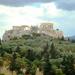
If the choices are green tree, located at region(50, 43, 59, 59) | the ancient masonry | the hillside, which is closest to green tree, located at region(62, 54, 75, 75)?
green tree, located at region(50, 43, 59, 59)

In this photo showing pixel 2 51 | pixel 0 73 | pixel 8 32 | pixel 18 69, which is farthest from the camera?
pixel 8 32

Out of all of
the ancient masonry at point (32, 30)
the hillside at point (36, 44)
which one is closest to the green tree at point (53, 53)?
the hillside at point (36, 44)

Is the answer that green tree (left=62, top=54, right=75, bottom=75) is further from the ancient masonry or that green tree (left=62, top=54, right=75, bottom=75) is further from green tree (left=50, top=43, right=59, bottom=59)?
the ancient masonry

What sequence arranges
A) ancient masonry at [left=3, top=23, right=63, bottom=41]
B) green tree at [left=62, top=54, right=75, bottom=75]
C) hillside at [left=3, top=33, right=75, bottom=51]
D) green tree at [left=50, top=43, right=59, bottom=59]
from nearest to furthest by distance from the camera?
1. green tree at [left=62, top=54, right=75, bottom=75]
2. green tree at [left=50, top=43, right=59, bottom=59]
3. hillside at [left=3, top=33, right=75, bottom=51]
4. ancient masonry at [left=3, top=23, right=63, bottom=41]

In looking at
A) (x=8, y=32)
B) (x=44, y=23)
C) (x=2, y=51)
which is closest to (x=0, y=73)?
(x=2, y=51)

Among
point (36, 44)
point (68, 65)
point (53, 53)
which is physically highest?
point (36, 44)

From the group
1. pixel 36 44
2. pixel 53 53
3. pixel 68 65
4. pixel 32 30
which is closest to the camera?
pixel 68 65

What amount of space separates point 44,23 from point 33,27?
6.22 meters

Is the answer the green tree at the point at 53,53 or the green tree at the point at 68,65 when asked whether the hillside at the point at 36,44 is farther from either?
the green tree at the point at 68,65

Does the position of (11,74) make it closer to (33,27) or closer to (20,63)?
(20,63)

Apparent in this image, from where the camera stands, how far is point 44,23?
382ft

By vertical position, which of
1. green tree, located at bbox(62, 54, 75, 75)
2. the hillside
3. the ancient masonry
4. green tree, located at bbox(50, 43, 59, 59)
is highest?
the ancient masonry

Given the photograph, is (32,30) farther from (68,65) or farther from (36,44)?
(68,65)

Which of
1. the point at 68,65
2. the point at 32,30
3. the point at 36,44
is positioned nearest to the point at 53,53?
the point at 68,65
